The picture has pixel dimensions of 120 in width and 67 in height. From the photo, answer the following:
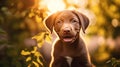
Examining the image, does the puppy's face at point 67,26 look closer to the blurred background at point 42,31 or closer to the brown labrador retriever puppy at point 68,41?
the brown labrador retriever puppy at point 68,41

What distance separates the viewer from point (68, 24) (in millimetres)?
2291

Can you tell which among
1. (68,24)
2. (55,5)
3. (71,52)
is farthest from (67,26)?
(55,5)

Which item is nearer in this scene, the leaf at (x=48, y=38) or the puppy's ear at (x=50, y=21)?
the puppy's ear at (x=50, y=21)

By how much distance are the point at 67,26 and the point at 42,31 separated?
292mm

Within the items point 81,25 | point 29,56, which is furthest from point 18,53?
point 81,25

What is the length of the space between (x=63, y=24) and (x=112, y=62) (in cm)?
37

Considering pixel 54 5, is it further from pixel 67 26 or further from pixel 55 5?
pixel 67 26

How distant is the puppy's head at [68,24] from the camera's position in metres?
2.28

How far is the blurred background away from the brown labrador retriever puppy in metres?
0.08

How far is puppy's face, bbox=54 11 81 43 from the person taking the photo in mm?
2275

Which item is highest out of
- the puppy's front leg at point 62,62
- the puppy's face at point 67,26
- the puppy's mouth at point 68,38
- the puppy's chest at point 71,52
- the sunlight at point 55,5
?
the sunlight at point 55,5

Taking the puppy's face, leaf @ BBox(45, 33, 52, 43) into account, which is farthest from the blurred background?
the puppy's face

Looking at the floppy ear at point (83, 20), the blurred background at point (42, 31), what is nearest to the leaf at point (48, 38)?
the blurred background at point (42, 31)

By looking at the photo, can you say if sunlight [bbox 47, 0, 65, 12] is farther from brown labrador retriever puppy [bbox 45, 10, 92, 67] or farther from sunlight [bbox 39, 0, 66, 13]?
brown labrador retriever puppy [bbox 45, 10, 92, 67]
